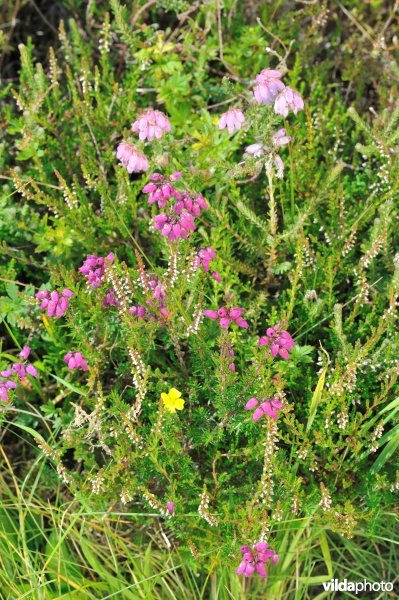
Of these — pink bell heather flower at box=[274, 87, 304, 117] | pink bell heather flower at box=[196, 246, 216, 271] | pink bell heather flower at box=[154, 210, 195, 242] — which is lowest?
pink bell heather flower at box=[196, 246, 216, 271]

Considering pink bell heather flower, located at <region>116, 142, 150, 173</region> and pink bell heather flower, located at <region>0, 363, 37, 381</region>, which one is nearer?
pink bell heather flower, located at <region>116, 142, 150, 173</region>

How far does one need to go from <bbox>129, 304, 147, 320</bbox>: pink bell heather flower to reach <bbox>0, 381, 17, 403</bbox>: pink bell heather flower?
52 centimetres

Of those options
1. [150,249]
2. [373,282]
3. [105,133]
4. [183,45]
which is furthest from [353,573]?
[183,45]

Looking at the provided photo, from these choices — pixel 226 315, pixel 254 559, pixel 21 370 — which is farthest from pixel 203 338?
pixel 254 559

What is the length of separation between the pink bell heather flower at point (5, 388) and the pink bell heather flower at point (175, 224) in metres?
0.83

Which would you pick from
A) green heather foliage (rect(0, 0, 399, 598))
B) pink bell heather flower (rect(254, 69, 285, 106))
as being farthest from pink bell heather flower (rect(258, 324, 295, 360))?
pink bell heather flower (rect(254, 69, 285, 106))

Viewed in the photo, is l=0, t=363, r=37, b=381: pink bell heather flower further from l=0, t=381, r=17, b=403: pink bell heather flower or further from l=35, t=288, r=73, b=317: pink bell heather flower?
l=35, t=288, r=73, b=317: pink bell heather flower

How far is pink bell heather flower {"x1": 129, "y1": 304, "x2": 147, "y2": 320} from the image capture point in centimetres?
259

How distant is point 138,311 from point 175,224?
403mm

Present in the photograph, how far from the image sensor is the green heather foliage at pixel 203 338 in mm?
2553

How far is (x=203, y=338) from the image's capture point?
266 centimetres

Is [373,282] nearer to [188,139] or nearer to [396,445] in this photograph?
[396,445]

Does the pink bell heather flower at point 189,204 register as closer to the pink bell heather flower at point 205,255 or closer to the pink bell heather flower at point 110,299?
the pink bell heather flower at point 205,255

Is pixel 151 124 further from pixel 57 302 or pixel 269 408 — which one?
pixel 269 408
